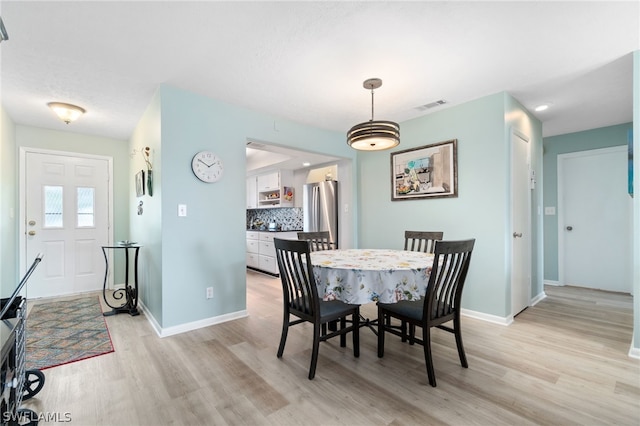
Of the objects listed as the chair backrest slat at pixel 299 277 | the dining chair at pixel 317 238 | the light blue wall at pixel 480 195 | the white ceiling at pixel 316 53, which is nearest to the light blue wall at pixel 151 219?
the white ceiling at pixel 316 53

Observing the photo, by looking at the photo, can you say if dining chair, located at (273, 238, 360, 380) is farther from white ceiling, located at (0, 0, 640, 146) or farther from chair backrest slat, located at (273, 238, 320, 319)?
white ceiling, located at (0, 0, 640, 146)

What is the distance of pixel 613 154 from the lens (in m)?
4.16

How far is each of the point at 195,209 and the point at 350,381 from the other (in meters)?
2.07

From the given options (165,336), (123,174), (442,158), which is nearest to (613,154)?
(442,158)

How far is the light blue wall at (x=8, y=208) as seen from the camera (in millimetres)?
3176

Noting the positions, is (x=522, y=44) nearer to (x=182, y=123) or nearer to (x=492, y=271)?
(x=492, y=271)

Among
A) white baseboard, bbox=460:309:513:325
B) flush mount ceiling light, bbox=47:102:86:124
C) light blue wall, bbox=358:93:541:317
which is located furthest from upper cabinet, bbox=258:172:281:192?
white baseboard, bbox=460:309:513:325

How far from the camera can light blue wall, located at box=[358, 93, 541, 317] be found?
Result: 9.85ft

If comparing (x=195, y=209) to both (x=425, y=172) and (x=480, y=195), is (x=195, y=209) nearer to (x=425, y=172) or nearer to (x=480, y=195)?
(x=425, y=172)

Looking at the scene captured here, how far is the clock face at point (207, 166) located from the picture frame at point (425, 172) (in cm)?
221

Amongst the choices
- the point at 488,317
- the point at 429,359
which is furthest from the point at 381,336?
the point at 488,317

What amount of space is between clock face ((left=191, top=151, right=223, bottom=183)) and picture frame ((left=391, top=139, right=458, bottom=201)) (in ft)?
7.26

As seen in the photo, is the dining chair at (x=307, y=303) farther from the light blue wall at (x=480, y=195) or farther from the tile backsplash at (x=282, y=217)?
the tile backsplash at (x=282, y=217)

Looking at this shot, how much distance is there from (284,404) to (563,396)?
5.48 ft
